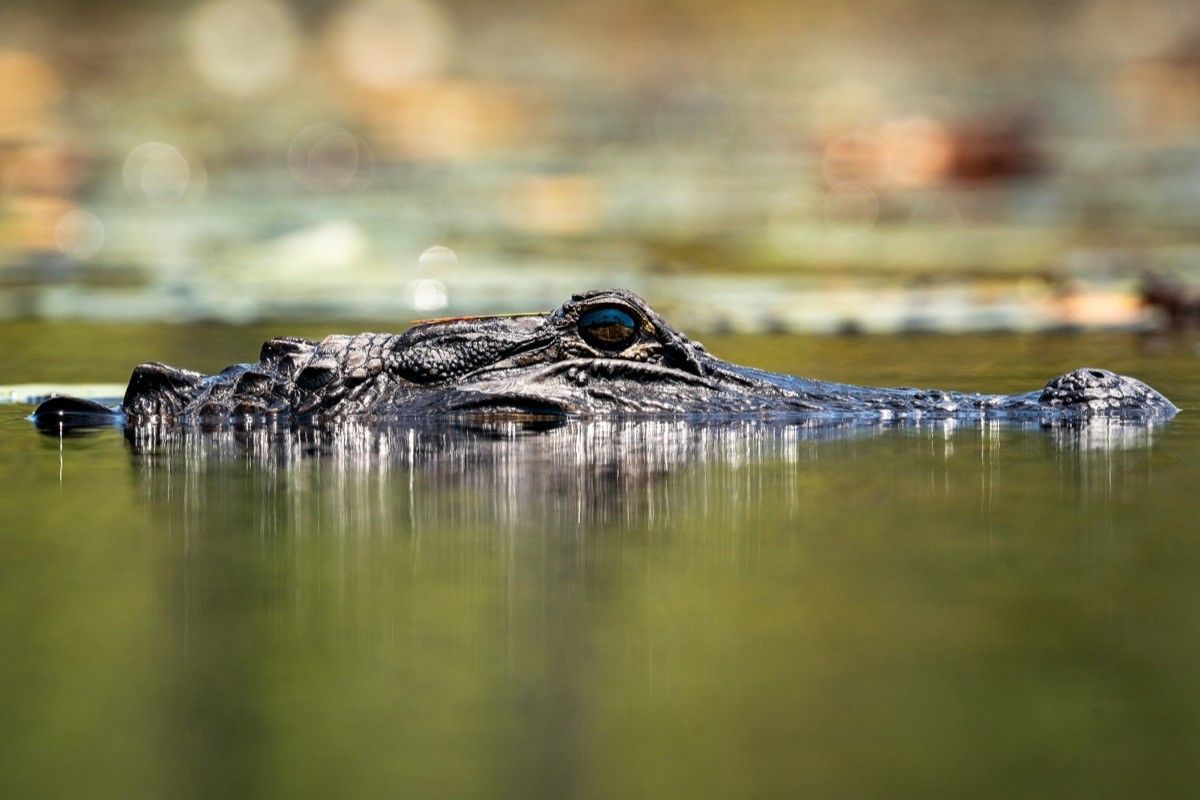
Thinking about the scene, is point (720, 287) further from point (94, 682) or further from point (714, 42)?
point (94, 682)

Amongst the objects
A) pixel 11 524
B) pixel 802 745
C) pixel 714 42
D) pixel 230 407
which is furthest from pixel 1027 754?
pixel 714 42

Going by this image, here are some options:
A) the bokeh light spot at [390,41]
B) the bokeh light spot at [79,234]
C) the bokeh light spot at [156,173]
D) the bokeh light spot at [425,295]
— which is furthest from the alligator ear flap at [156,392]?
the bokeh light spot at [390,41]

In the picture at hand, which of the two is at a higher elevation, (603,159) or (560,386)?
(603,159)

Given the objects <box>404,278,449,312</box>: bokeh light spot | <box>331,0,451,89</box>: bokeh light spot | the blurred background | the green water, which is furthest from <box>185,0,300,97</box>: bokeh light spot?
the green water

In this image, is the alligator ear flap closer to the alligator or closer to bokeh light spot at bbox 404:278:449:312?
the alligator

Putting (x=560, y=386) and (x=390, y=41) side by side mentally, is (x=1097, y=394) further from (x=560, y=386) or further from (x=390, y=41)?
(x=390, y=41)

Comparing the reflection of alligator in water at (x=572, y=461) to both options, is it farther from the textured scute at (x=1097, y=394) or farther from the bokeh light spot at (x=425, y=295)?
the bokeh light spot at (x=425, y=295)

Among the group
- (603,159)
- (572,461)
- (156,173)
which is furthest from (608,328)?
(156,173)
